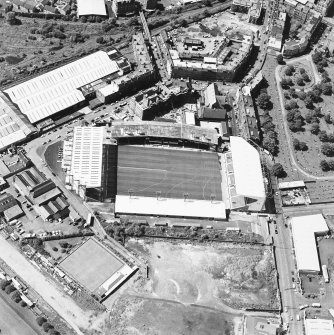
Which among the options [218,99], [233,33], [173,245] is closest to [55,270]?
[173,245]

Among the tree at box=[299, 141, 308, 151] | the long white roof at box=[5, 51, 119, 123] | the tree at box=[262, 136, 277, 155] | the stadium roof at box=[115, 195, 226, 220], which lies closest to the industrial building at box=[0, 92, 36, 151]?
the long white roof at box=[5, 51, 119, 123]

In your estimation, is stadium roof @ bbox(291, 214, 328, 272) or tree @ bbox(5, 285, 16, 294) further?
stadium roof @ bbox(291, 214, 328, 272)

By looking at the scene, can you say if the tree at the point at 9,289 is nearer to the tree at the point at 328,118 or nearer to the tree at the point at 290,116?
the tree at the point at 290,116

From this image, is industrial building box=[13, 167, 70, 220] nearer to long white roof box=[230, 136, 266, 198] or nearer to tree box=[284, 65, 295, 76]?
long white roof box=[230, 136, 266, 198]

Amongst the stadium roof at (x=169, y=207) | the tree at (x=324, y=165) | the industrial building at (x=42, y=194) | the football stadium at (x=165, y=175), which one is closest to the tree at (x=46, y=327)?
the industrial building at (x=42, y=194)

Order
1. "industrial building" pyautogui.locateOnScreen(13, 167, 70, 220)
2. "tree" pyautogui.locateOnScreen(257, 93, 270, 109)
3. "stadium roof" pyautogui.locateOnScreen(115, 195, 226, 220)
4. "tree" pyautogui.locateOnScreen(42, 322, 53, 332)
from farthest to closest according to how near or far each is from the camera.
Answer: "tree" pyautogui.locateOnScreen(257, 93, 270, 109), "stadium roof" pyautogui.locateOnScreen(115, 195, 226, 220), "industrial building" pyautogui.locateOnScreen(13, 167, 70, 220), "tree" pyautogui.locateOnScreen(42, 322, 53, 332)

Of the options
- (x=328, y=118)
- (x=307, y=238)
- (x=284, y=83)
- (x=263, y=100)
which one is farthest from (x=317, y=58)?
(x=307, y=238)

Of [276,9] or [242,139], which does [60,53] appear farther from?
[276,9]
